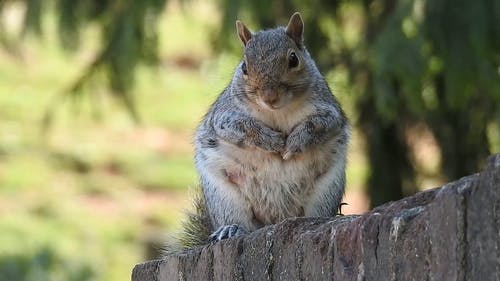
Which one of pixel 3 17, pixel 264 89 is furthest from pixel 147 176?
pixel 264 89

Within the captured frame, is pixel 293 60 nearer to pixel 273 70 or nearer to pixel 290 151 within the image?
pixel 273 70

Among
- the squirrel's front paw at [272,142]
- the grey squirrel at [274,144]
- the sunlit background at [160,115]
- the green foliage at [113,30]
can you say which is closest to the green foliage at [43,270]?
the sunlit background at [160,115]

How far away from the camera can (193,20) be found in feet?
20.0

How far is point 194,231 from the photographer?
3.86 m

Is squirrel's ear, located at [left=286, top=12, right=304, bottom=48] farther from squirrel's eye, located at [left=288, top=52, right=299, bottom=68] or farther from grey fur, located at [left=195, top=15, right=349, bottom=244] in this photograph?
squirrel's eye, located at [left=288, top=52, right=299, bottom=68]

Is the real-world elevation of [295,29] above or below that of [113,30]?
below

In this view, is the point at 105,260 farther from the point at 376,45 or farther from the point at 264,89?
the point at 264,89

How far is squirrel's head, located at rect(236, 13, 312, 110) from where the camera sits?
3.33m

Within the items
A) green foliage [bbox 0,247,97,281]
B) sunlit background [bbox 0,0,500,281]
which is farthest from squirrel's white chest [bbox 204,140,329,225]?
green foliage [bbox 0,247,97,281]

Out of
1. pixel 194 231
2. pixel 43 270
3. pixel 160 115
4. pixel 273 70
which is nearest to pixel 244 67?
pixel 273 70

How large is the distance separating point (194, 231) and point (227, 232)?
0.48 meters

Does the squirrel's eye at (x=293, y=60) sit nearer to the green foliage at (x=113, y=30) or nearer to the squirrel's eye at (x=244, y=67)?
the squirrel's eye at (x=244, y=67)

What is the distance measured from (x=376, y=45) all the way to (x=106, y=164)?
214 inches

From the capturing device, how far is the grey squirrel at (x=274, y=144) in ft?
11.1
